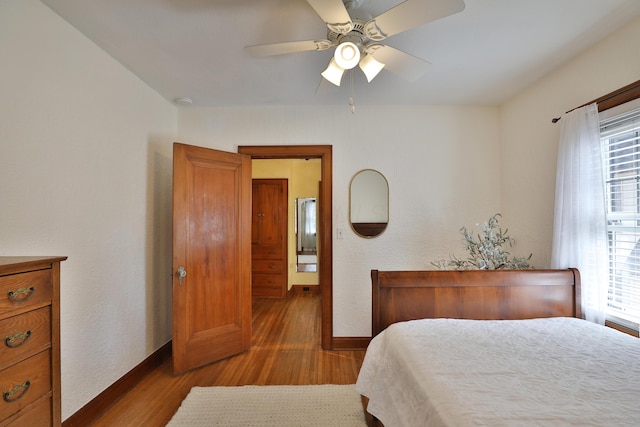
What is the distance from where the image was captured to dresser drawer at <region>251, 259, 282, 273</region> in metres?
4.66

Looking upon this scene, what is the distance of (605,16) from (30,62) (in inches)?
126

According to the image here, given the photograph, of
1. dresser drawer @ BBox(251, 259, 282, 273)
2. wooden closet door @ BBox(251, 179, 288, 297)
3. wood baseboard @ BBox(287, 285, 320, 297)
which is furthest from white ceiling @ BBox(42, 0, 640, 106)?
wood baseboard @ BBox(287, 285, 320, 297)

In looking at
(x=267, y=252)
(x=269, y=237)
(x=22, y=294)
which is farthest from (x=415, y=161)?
(x=22, y=294)

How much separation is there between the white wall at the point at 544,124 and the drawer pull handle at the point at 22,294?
3.22 meters

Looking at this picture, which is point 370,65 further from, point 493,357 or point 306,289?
point 306,289

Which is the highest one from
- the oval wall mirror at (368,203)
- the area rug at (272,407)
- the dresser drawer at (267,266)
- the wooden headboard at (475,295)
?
the oval wall mirror at (368,203)

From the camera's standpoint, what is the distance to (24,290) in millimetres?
1045

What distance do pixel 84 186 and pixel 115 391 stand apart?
1502 mm

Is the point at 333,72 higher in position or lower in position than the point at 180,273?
higher

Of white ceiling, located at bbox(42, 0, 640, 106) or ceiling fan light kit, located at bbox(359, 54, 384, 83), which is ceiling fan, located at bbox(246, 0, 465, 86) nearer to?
ceiling fan light kit, located at bbox(359, 54, 384, 83)

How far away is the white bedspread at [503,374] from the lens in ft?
2.86

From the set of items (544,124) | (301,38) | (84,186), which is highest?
(301,38)

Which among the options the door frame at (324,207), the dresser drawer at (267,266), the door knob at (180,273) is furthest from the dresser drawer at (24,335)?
the dresser drawer at (267,266)

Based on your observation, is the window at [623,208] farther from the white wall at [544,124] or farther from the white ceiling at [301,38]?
the white ceiling at [301,38]
